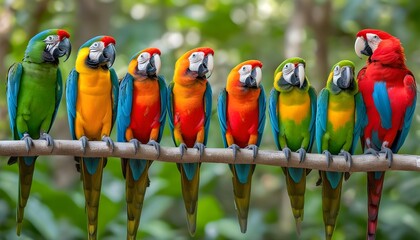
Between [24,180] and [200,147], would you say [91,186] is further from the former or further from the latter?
[200,147]

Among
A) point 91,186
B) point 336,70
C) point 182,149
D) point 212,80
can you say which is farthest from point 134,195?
point 212,80

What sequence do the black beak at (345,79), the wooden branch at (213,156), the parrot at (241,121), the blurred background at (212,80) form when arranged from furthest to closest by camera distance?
the blurred background at (212,80)
the parrot at (241,121)
the black beak at (345,79)
the wooden branch at (213,156)

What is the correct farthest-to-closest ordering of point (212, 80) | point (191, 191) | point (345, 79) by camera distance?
1. point (212, 80)
2. point (191, 191)
3. point (345, 79)

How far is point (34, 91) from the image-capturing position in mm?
2268

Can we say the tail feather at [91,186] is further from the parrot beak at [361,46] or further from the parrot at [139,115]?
the parrot beak at [361,46]

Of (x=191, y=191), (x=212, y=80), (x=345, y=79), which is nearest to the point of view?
(x=345, y=79)

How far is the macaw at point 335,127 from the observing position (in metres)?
2.25

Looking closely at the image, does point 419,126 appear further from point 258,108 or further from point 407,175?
point 258,108

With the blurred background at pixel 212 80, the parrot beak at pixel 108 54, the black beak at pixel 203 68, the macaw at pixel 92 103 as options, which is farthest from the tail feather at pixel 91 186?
the blurred background at pixel 212 80

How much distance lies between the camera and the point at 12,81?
88.9 inches

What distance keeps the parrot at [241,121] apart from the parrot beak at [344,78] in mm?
270

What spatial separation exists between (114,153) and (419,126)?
2235mm

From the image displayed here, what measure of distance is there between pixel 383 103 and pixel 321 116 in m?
0.22

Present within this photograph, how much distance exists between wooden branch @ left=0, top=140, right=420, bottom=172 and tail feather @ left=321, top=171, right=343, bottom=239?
117mm
